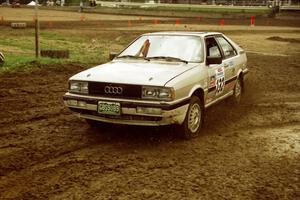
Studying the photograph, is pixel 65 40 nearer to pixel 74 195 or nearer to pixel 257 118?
pixel 257 118

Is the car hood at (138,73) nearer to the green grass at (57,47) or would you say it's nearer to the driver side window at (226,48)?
the driver side window at (226,48)

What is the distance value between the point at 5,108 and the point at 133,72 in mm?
3024

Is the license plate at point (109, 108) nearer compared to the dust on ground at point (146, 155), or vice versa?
the dust on ground at point (146, 155)

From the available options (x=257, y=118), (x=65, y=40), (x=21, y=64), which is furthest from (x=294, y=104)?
(x=65, y=40)

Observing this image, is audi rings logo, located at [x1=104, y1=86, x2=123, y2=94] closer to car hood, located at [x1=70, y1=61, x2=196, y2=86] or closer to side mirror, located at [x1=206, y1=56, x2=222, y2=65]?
car hood, located at [x1=70, y1=61, x2=196, y2=86]

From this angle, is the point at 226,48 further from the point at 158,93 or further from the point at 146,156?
the point at 146,156

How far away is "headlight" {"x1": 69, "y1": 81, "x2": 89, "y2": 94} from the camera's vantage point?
20.5ft

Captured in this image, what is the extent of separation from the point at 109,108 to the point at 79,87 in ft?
2.16

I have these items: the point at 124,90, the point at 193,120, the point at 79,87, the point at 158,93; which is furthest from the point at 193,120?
the point at 79,87

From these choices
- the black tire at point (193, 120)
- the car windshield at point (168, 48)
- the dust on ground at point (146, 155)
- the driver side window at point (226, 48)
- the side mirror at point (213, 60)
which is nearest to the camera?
the dust on ground at point (146, 155)

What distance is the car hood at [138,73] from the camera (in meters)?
5.97

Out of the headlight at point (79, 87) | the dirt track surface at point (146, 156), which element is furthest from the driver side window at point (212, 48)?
the headlight at point (79, 87)

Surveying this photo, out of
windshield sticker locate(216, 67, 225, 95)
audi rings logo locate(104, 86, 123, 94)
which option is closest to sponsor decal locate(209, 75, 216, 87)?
windshield sticker locate(216, 67, 225, 95)

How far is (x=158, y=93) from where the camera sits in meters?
5.90
